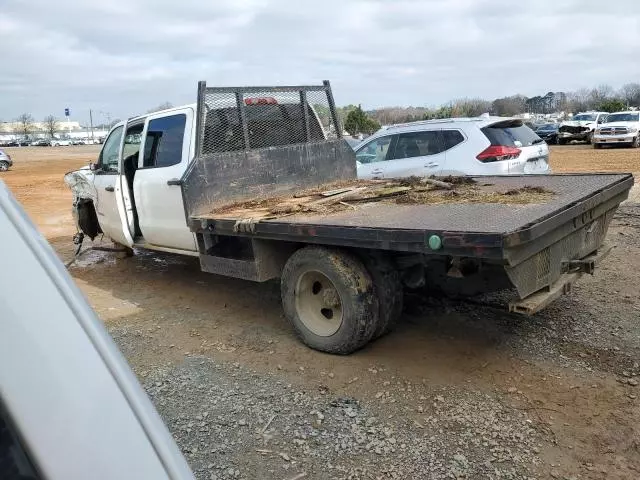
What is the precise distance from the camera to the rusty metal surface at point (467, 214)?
3609mm

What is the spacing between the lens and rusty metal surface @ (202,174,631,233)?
142 inches

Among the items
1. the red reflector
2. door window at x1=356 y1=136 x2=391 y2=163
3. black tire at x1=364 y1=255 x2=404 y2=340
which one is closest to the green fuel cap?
black tire at x1=364 y1=255 x2=404 y2=340

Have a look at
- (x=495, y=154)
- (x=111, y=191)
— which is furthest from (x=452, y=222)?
(x=495, y=154)

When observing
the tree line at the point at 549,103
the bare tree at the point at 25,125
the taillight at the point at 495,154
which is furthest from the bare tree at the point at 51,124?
the taillight at the point at 495,154

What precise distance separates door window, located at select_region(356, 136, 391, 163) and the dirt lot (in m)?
4.45

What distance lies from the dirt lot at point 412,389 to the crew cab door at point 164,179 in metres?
0.82

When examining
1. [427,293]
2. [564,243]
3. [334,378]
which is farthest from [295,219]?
[564,243]

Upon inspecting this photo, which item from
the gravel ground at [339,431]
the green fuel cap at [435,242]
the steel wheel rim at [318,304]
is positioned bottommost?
the gravel ground at [339,431]

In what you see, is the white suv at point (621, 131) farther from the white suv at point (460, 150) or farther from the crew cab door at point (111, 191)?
the crew cab door at point (111, 191)

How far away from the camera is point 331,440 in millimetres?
3344

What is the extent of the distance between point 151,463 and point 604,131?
96.7 ft

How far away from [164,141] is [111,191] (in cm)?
123

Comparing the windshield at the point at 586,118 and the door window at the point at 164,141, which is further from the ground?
the door window at the point at 164,141

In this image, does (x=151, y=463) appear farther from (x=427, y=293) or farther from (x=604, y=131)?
(x=604, y=131)
